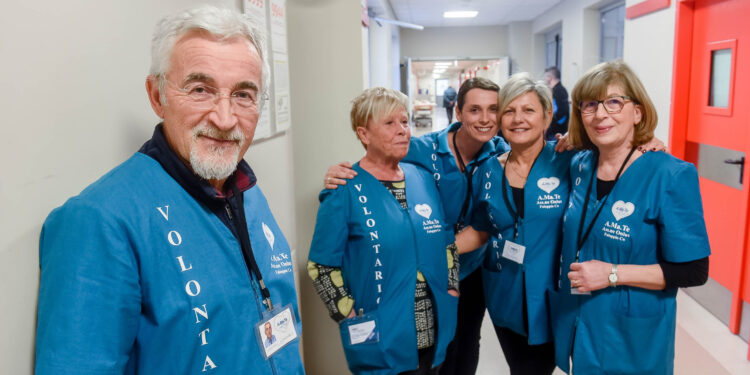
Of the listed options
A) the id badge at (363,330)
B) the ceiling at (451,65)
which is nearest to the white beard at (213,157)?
the id badge at (363,330)

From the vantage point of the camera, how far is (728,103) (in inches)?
131

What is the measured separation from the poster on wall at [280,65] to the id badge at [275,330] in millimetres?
1185

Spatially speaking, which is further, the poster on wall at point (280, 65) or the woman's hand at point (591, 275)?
the poster on wall at point (280, 65)

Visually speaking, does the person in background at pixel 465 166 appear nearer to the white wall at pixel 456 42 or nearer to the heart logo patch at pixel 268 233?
the heart logo patch at pixel 268 233

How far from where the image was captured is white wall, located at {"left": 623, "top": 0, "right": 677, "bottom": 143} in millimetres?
4045

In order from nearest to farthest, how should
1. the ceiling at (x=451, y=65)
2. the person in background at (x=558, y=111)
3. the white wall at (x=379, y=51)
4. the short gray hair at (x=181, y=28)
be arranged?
the short gray hair at (x=181, y=28)
the person in background at (x=558, y=111)
the white wall at (x=379, y=51)
the ceiling at (x=451, y=65)

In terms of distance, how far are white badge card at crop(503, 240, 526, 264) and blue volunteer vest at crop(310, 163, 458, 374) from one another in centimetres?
27

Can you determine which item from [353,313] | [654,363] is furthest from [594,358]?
[353,313]

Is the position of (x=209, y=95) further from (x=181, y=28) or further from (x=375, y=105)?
(x=375, y=105)

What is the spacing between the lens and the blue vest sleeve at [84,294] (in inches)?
28.5

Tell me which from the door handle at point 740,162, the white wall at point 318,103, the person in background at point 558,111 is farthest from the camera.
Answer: the person in background at point 558,111

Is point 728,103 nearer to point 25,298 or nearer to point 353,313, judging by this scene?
point 353,313

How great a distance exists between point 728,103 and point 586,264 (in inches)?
104

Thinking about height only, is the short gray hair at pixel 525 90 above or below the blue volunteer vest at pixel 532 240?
above
